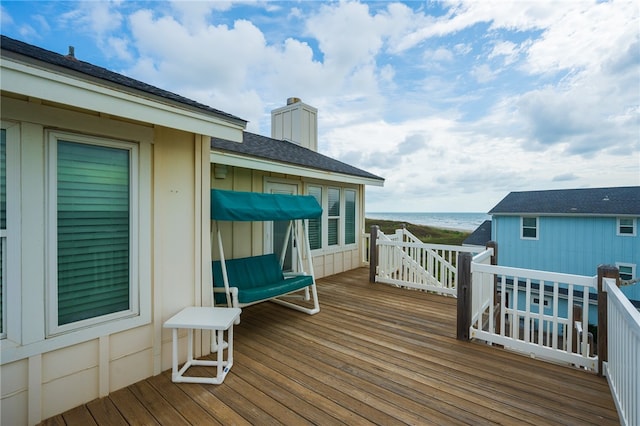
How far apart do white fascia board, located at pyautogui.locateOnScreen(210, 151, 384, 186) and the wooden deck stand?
8.14ft

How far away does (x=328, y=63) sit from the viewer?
777cm

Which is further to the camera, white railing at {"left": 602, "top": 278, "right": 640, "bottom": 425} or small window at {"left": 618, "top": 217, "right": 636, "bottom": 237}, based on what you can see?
small window at {"left": 618, "top": 217, "right": 636, "bottom": 237}

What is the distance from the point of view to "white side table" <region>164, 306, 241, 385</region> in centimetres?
227

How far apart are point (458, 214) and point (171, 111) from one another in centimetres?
5726

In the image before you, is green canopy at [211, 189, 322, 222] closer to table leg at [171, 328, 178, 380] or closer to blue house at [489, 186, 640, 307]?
table leg at [171, 328, 178, 380]

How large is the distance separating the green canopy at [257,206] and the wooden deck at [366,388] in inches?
61.8

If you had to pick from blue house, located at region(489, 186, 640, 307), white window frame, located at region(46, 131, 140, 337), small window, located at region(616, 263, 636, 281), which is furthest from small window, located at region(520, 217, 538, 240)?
white window frame, located at region(46, 131, 140, 337)

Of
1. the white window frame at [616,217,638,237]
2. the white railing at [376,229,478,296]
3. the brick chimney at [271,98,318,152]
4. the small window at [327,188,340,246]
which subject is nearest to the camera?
the white railing at [376,229,478,296]

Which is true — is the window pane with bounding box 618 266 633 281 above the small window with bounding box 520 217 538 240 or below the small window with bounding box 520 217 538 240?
below

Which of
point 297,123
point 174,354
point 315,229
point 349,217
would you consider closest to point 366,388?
point 174,354

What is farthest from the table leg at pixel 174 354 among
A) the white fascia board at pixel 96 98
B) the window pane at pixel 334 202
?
the window pane at pixel 334 202

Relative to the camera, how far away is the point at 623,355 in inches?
72.9

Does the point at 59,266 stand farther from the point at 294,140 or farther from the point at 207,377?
the point at 294,140

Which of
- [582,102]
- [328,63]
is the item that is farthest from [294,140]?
[582,102]
